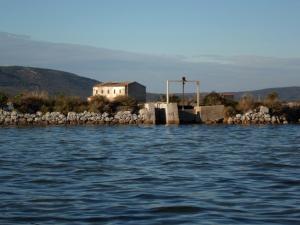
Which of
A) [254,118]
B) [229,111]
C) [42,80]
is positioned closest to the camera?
[254,118]

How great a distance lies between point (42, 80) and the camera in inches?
5856

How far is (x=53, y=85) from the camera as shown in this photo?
5733 inches

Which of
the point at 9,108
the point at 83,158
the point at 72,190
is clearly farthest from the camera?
the point at 9,108

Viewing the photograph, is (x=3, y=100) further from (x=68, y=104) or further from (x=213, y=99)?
(x=213, y=99)

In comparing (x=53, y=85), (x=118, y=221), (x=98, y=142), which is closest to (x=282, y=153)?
(x=98, y=142)

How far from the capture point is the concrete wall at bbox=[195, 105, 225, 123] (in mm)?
45938

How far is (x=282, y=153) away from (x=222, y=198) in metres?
10.2

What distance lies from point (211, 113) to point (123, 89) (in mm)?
24183

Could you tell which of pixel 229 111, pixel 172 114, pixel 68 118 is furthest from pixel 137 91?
pixel 68 118

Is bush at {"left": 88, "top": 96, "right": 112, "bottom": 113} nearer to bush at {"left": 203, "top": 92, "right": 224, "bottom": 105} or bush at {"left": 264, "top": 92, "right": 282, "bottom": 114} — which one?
bush at {"left": 203, "top": 92, "right": 224, "bottom": 105}

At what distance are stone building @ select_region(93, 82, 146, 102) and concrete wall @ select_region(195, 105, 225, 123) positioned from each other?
2261 cm

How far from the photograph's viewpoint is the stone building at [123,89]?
68.9 meters

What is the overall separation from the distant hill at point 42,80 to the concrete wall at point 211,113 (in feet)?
311

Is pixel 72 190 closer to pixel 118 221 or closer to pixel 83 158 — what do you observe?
pixel 118 221
